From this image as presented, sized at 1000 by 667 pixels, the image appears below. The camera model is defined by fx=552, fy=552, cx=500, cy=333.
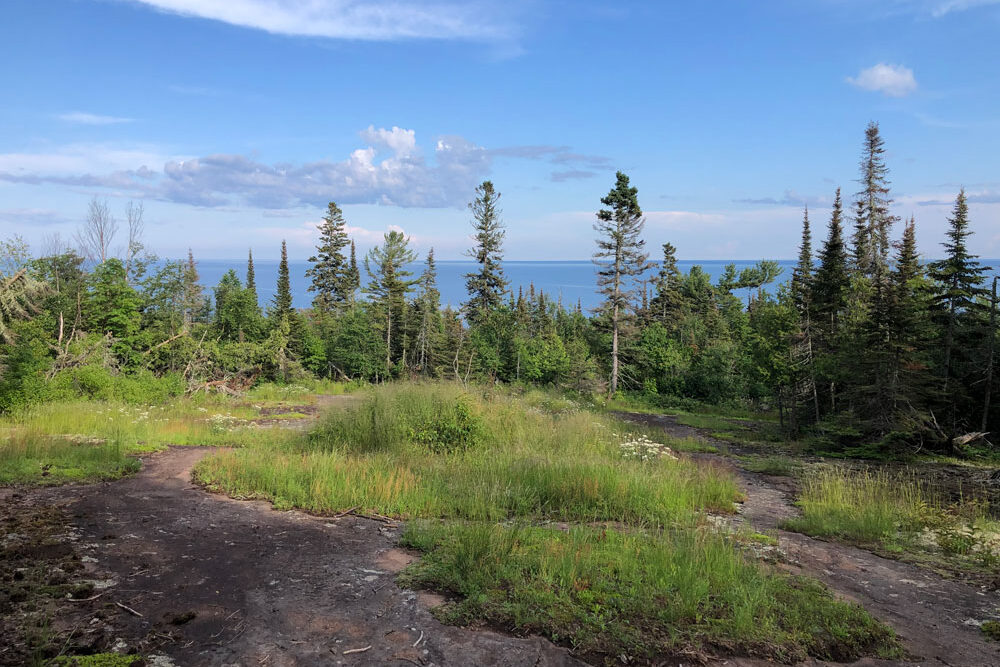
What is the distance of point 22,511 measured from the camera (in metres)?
6.61

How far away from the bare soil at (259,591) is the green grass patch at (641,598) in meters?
0.23

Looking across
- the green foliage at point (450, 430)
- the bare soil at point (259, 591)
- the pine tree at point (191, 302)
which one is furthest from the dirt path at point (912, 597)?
the pine tree at point (191, 302)

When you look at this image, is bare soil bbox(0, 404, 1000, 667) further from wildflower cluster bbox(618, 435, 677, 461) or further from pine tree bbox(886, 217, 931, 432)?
pine tree bbox(886, 217, 931, 432)

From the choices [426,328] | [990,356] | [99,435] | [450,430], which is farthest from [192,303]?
[990,356]

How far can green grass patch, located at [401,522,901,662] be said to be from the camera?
4293 mm

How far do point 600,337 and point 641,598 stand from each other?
108 ft

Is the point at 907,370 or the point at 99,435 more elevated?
the point at 907,370

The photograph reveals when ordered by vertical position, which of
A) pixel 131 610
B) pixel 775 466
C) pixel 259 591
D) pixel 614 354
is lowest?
pixel 775 466

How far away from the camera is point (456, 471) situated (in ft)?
31.0

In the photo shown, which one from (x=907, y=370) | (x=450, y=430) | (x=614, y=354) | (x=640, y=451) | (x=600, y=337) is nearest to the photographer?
(x=450, y=430)

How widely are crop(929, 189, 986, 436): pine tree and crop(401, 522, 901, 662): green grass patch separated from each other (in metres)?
15.5

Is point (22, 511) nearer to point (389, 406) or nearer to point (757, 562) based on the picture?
point (389, 406)

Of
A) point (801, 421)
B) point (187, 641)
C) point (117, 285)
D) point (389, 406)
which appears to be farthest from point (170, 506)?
point (801, 421)

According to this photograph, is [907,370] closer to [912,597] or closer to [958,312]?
[958,312]
